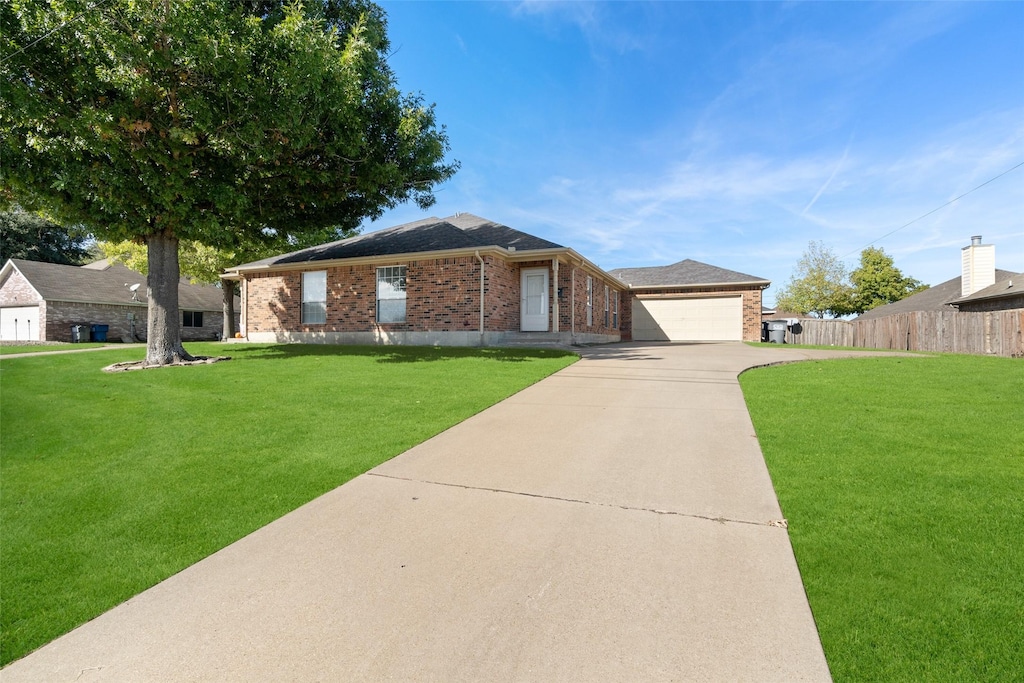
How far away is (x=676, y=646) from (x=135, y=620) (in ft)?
8.25

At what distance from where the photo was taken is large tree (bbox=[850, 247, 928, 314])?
38.0 meters

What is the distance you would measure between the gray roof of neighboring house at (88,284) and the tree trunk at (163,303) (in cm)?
1312

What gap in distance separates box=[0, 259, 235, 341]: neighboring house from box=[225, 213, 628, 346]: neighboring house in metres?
13.3

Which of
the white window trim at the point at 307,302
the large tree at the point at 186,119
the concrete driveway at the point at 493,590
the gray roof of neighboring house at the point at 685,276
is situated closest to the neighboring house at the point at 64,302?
the white window trim at the point at 307,302

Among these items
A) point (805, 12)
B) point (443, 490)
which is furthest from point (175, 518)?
point (805, 12)

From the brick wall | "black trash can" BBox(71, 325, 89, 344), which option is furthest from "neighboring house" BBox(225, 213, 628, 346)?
"black trash can" BBox(71, 325, 89, 344)

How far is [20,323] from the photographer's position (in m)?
23.7

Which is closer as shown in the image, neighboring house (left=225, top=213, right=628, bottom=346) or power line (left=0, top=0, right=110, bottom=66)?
power line (left=0, top=0, right=110, bottom=66)

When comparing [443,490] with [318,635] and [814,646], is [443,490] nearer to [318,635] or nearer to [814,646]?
[318,635]

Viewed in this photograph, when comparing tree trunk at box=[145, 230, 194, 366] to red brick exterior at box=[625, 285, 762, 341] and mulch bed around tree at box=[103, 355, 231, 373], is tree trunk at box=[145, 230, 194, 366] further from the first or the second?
red brick exterior at box=[625, 285, 762, 341]

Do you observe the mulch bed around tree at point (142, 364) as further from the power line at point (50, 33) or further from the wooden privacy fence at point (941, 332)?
the wooden privacy fence at point (941, 332)

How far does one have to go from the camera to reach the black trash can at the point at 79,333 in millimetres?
23094

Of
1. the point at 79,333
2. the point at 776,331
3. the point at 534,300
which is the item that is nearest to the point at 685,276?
the point at 776,331

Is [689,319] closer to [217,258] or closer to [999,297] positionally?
[999,297]
